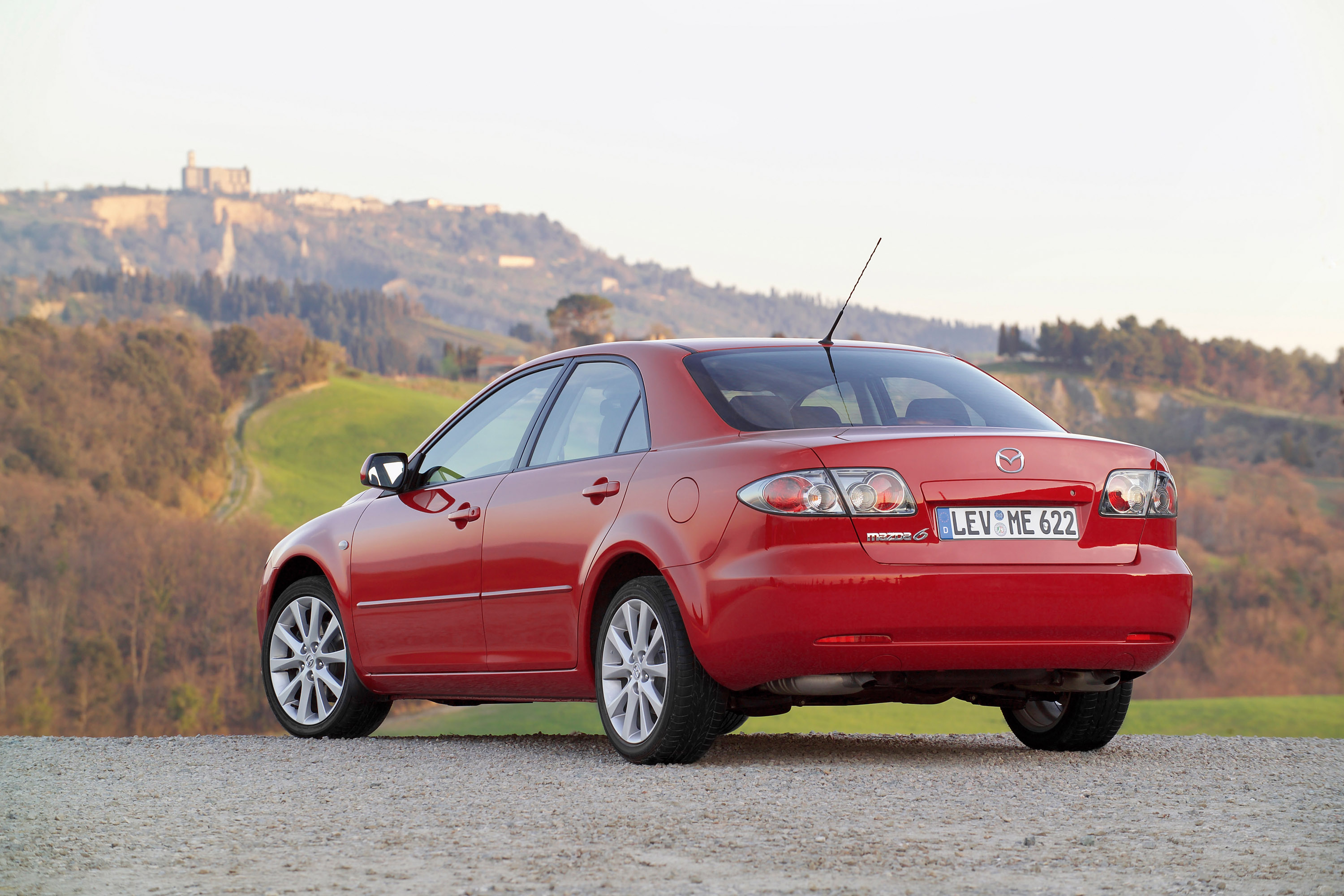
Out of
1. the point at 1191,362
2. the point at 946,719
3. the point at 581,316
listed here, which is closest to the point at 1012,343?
the point at 1191,362

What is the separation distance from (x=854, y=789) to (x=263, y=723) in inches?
3361

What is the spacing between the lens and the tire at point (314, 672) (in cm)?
737

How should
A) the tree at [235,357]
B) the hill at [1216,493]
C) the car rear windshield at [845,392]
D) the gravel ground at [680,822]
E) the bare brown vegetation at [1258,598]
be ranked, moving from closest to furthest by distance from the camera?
the gravel ground at [680,822] < the car rear windshield at [845,392] < the bare brown vegetation at [1258,598] < the hill at [1216,493] < the tree at [235,357]

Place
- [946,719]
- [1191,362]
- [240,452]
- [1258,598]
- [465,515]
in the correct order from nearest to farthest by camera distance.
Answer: [465,515]
[946,719]
[1258,598]
[240,452]
[1191,362]

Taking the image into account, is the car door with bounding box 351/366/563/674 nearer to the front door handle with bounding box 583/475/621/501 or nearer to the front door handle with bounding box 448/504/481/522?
the front door handle with bounding box 448/504/481/522

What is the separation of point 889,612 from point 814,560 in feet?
1.05

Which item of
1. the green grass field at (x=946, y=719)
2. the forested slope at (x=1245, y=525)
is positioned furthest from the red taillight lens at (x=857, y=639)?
the forested slope at (x=1245, y=525)

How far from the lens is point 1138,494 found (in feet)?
17.9

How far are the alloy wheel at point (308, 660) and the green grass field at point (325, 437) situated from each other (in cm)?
10001

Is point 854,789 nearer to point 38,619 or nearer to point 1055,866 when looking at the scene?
point 1055,866

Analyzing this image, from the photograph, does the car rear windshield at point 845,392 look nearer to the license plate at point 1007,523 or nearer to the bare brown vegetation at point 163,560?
the license plate at point 1007,523

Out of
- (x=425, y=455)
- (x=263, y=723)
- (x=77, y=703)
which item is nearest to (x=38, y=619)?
(x=77, y=703)

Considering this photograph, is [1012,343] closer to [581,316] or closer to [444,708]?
[581,316]

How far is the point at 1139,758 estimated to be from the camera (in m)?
6.18
